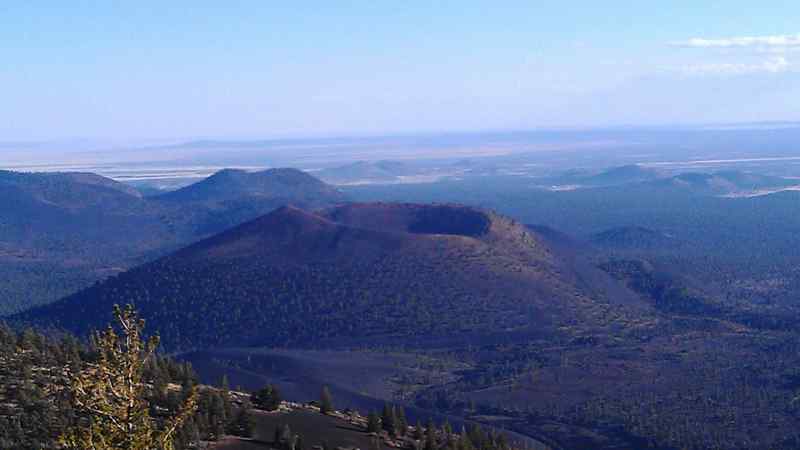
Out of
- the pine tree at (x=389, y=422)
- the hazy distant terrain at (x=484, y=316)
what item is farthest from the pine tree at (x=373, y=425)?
the hazy distant terrain at (x=484, y=316)

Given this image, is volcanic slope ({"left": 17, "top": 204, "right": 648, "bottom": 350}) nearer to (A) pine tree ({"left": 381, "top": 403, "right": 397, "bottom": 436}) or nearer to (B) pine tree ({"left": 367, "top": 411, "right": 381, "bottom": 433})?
(A) pine tree ({"left": 381, "top": 403, "right": 397, "bottom": 436})

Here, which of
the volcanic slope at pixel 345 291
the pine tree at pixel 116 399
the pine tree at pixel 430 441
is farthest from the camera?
the volcanic slope at pixel 345 291

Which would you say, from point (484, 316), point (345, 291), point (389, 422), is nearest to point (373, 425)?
point (389, 422)

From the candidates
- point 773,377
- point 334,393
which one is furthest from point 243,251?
point 773,377

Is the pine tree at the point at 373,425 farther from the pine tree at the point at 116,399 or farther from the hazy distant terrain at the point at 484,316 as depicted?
the pine tree at the point at 116,399

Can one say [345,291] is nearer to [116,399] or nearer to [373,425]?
[373,425]

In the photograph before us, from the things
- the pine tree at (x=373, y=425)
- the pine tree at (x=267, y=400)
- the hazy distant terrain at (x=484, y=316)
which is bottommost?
the hazy distant terrain at (x=484, y=316)

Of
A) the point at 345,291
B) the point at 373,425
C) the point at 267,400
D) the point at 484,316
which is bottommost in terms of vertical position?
the point at 484,316

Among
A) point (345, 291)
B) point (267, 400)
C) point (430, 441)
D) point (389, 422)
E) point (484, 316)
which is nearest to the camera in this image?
point (430, 441)

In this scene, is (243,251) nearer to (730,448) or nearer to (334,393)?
(334,393)

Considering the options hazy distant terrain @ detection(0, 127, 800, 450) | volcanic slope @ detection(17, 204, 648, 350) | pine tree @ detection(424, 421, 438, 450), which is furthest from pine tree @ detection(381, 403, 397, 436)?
volcanic slope @ detection(17, 204, 648, 350)
